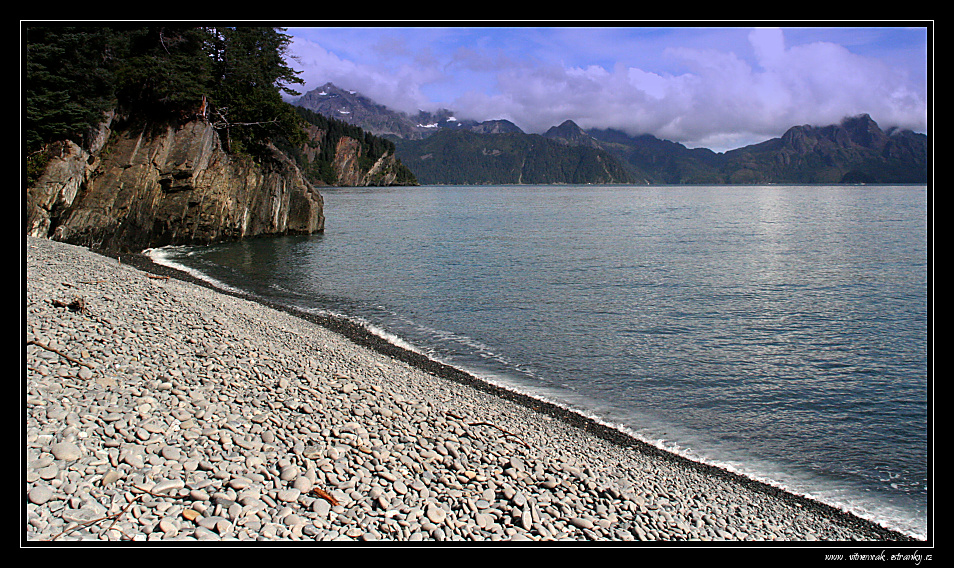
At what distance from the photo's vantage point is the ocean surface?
10078 millimetres

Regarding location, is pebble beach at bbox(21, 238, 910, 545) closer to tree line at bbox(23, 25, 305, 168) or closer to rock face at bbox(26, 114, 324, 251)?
tree line at bbox(23, 25, 305, 168)

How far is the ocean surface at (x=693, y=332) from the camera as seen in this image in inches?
397

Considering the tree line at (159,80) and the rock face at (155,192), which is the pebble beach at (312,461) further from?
the rock face at (155,192)

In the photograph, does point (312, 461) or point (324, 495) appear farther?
point (312, 461)

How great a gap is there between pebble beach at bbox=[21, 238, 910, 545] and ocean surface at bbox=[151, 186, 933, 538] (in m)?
1.44

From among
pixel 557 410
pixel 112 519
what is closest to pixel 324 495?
pixel 112 519

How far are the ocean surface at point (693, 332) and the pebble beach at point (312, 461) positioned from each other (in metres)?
1.44

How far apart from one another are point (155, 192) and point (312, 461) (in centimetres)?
3087

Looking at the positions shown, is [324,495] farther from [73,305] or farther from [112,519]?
[73,305]

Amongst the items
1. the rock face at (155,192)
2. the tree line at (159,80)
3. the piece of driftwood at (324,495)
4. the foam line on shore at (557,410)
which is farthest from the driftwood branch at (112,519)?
the rock face at (155,192)

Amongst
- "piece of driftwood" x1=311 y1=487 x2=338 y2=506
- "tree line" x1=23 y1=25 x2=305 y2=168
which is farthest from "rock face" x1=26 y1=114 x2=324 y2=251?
"piece of driftwood" x1=311 y1=487 x2=338 y2=506

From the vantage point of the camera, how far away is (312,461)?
736 centimetres

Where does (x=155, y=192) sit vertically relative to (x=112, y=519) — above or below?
above
